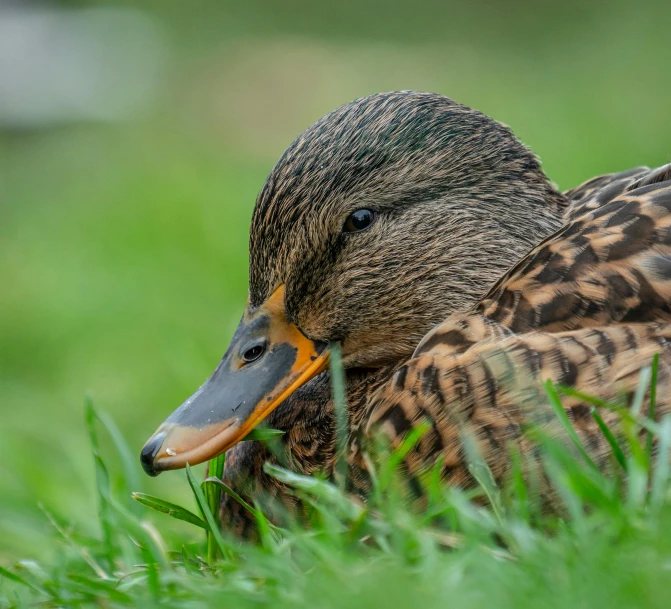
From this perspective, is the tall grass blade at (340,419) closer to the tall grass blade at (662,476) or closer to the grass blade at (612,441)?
the grass blade at (612,441)

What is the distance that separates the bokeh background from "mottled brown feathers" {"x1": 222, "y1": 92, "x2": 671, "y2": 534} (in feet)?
3.70

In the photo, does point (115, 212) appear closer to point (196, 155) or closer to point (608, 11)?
point (196, 155)

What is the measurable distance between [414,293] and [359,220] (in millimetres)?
301

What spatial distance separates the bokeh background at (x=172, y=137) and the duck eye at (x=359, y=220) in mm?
1382

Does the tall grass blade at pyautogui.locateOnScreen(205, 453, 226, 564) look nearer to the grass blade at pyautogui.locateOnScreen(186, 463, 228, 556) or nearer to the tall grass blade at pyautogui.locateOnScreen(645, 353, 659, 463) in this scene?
the grass blade at pyautogui.locateOnScreen(186, 463, 228, 556)

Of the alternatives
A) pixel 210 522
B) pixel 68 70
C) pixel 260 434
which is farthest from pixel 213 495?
pixel 68 70

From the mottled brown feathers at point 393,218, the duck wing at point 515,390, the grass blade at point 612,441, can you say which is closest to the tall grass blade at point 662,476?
the grass blade at point 612,441

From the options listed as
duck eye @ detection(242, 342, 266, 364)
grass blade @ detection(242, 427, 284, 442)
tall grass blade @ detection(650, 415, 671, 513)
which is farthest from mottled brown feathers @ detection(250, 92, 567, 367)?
tall grass blade @ detection(650, 415, 671, 513)

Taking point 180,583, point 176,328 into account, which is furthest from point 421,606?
point 176,328

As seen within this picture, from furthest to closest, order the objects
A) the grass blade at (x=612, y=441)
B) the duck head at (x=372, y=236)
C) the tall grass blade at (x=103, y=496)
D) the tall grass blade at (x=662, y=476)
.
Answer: the duck head at (x=372, y=236) → the tall grass blade at (x=103, y=496) → the grass blade at (x=612, y=441) → the tall grass blade at (x=662, y=476)

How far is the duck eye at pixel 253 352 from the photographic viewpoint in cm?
343

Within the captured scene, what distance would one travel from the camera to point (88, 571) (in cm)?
304

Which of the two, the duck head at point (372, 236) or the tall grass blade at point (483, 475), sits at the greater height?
the duck head at point (372, 236)

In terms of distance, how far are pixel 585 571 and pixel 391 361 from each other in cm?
166
